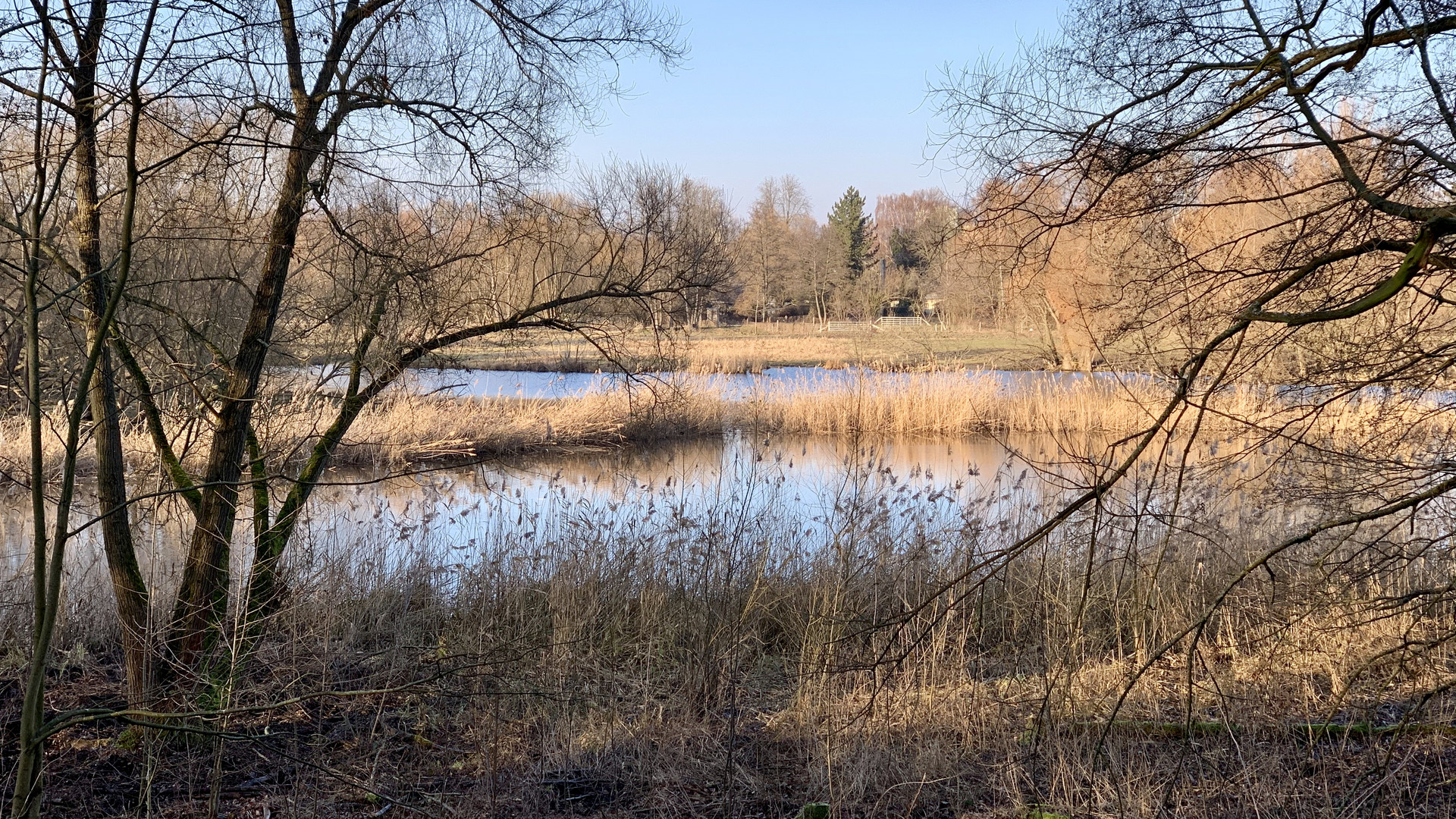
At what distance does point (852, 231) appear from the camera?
4612 cm

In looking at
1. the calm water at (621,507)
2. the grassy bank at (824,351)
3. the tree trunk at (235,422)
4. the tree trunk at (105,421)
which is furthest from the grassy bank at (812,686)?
the grassy bank at (824,351)

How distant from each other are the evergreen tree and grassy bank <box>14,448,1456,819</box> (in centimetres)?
3836

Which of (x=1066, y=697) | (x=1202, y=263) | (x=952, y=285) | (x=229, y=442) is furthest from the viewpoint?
(x=952, y=285)

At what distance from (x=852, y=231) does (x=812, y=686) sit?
141ft

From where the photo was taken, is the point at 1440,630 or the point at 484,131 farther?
the point at 1440,630

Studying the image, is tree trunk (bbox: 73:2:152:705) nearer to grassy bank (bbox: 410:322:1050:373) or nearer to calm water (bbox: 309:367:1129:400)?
calm water (bbox: 309:367:1129:400)

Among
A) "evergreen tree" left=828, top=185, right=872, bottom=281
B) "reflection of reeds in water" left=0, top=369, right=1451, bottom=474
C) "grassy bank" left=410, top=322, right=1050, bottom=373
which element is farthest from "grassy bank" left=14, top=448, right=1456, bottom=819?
"evergreen tree" left=828, top=185, right=872, bottom=281

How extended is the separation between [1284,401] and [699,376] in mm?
13234

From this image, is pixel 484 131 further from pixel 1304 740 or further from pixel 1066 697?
pixel 1304 740

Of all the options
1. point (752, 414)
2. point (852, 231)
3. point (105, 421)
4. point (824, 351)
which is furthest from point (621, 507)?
point (852, 231)

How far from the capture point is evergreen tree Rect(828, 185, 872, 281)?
4500 centimetres

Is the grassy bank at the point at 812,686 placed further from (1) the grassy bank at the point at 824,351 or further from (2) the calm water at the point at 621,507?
(1) the grassy bank at the point at 824,351

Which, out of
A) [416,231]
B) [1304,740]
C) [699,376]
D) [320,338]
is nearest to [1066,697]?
[1304,740]

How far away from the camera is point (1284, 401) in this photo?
4941 millimetres
